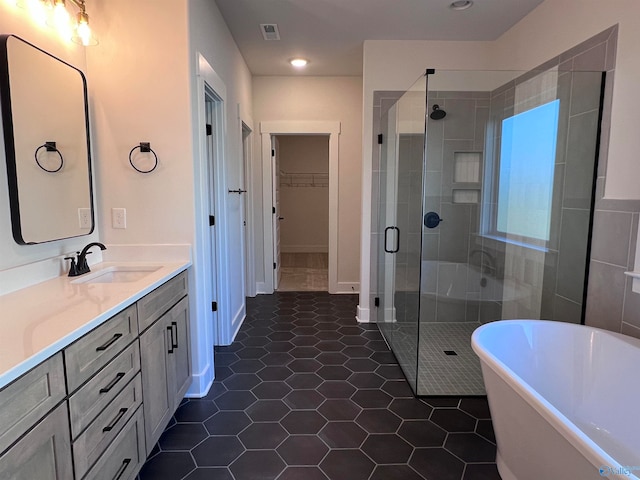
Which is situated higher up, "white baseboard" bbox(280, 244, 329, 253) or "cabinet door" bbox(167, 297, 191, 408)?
"cabinet door" bbox(167, 297, 191, 408)

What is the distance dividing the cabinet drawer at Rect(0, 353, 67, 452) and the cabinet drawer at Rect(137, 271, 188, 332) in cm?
57

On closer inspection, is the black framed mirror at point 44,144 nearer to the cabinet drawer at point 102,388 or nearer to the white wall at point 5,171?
the white wall at point 5,171

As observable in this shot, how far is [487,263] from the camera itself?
11.5 feet

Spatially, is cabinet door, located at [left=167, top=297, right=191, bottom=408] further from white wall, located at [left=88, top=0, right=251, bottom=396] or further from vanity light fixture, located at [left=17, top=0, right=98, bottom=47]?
vanity light fixture, located at [left=17, top=0, right=98, bottom=47]

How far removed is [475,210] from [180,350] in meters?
2.76

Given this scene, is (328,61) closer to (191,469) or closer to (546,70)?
(546,70)

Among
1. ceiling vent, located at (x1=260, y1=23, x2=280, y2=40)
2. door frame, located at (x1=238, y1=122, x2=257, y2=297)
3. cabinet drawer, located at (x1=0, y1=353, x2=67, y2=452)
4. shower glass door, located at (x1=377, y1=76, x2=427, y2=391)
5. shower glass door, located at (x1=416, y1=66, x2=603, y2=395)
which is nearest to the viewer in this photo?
cabinet drawer, located at (x1=0, y1=353, x2=67, y2=452)

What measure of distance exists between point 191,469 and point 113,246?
1.35 m

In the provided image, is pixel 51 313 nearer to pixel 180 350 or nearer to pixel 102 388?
pixel 102 388

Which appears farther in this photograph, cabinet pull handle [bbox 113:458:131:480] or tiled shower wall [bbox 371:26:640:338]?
tiled shower wall [bbox 371:26:640:338]

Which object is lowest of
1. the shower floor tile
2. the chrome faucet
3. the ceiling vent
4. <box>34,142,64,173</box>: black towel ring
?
the shower floor tile

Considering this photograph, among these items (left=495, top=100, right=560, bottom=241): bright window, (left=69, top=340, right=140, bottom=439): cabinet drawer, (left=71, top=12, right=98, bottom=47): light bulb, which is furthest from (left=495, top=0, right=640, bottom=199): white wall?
(left=71, top=12, right=98, bottom=47): light bulb

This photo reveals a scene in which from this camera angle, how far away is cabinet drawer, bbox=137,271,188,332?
1730 millimetres

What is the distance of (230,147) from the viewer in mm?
3379
